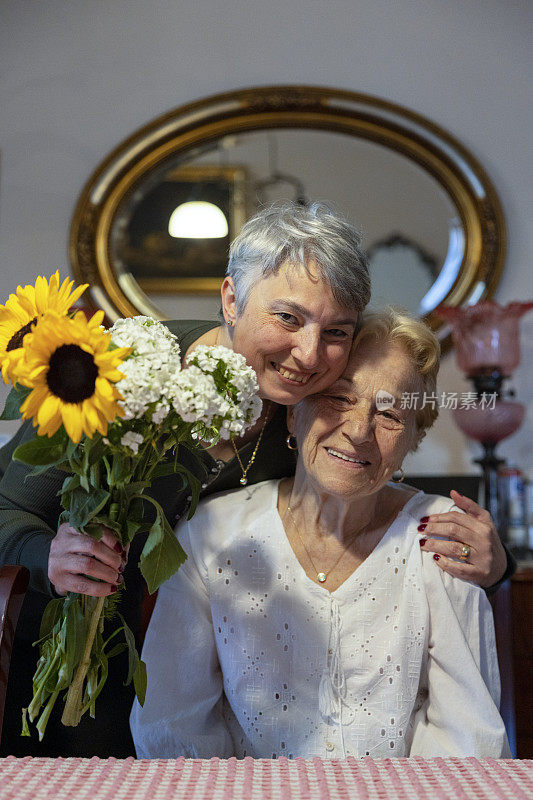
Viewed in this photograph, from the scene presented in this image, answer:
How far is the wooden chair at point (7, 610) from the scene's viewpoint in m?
Answer: 1.24

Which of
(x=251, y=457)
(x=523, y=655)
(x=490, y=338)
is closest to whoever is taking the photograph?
(x=251, y=457)

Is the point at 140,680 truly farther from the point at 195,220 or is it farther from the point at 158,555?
the point at 195,220

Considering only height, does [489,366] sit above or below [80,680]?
above

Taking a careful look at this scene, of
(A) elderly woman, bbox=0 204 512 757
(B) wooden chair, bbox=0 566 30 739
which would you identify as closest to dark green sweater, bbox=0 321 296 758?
(A) elderly woman, bbox=0 204 512 757

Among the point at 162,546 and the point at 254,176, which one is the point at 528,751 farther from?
the point at 254,176

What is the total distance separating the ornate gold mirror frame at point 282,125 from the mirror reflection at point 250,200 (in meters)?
0.04

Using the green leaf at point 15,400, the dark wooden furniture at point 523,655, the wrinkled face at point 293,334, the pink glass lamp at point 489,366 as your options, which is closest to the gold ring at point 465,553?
the wrinkled face at point 293,334

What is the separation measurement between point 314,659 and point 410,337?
0.63 metres

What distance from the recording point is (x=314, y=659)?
148 cm

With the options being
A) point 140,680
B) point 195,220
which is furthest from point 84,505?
point 195,220

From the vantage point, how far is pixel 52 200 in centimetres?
344

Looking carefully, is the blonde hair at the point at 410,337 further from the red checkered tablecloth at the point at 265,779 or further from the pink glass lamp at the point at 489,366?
the pink glass lamp at the point at 489,366

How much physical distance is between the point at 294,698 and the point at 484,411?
180cm

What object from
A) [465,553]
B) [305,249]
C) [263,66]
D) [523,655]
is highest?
[263,66]
